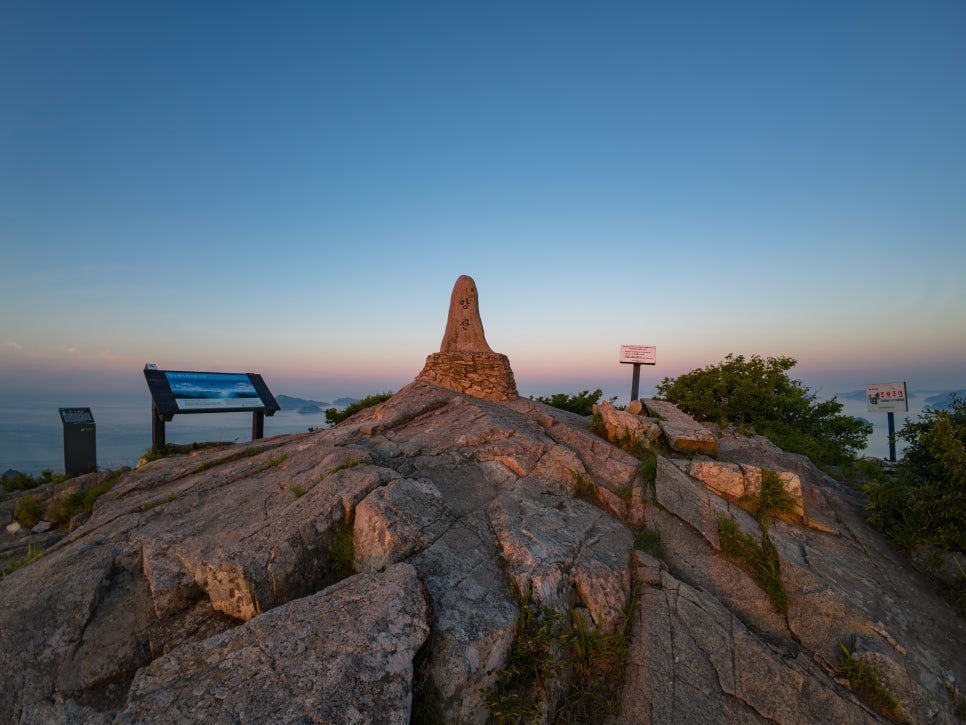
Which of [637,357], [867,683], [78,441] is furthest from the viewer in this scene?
[637,357]

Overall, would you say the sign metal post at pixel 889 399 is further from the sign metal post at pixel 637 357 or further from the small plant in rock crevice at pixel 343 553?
the small plant in rock crevice at pixel 343 553

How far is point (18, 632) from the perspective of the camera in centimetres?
561

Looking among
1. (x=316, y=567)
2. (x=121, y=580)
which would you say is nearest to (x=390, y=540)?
(x=316, y=567)

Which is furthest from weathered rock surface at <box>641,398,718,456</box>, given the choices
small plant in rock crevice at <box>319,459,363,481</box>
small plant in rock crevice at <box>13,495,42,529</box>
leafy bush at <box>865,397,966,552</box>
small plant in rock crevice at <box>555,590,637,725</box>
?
small plant in rock crevice at <box>13,495,42,529</box>

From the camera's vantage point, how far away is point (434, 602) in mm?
5211

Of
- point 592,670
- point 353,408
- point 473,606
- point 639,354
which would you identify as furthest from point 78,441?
point 639,354

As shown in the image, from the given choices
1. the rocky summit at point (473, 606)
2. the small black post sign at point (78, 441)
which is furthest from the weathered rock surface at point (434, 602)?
the small black post sign at point (78, 441)

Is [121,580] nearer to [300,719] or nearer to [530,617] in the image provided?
[300,719]

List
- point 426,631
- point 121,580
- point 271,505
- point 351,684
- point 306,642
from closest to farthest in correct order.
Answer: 1. point 351,684
2. point 306,642
3. point 426,631
4. point 121,580
5. point 271,505

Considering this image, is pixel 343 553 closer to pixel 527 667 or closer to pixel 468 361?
pixel 527 667

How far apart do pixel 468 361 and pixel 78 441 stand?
42.4 ft

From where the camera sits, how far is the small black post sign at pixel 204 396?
48.9 feet

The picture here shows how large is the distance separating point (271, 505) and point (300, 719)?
4423mm

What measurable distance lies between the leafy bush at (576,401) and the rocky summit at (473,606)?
9.13 m
